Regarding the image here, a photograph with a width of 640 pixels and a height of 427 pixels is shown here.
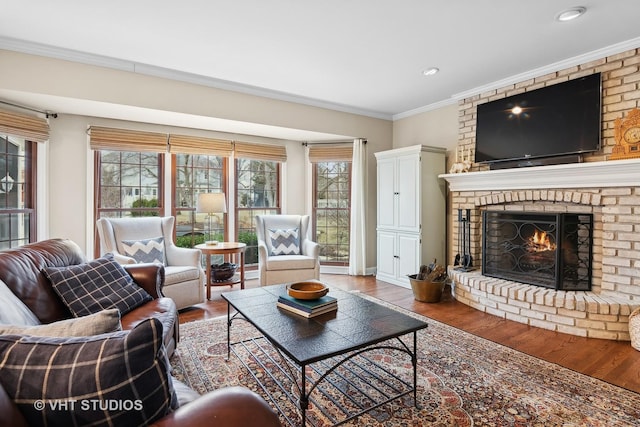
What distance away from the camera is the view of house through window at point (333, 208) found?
5.38 m

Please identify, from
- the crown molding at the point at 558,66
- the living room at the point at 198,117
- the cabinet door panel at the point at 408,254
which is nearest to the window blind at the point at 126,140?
the living room at the point at 198,117

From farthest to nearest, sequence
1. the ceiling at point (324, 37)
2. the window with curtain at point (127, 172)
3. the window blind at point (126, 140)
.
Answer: the window with curtain at point (127, 172), the window blind at point (126, 140), the ceiling at point (324, 37)

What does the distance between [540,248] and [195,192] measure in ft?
13.7

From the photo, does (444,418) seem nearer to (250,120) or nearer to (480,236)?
(480,236)

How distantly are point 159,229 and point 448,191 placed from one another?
3.70 m

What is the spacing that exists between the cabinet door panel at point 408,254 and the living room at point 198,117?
0.49 metres

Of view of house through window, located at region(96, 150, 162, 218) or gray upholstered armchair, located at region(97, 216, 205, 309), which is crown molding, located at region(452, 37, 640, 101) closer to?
gray upholstered armchair, located at region(97, 216, 205, 309)

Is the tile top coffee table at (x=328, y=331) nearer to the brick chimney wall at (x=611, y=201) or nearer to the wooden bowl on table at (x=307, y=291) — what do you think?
the wooden bowl on table at (x=307, y=291)

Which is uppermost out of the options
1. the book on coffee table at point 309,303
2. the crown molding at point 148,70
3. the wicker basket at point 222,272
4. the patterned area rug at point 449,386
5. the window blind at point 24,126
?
the crown molding at point 148,70

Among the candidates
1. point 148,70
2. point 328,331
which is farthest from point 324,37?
point 328,331

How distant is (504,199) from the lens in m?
3.72

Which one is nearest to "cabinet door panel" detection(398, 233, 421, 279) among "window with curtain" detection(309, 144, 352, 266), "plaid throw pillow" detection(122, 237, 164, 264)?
"window with curtain" detection(309, 144, 352, 266)

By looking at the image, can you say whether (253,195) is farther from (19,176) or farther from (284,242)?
(19,176)

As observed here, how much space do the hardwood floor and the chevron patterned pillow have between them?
3.00 ft
